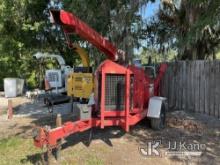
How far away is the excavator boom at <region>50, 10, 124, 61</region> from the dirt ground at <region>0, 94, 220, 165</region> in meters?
1.79

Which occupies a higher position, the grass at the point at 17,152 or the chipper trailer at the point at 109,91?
the chipper trailer at the point at 109,91

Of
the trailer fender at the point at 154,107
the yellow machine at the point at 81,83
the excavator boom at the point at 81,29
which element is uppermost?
the excavator boom at the point at 81,29

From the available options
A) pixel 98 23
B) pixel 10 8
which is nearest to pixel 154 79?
pixel 98 23

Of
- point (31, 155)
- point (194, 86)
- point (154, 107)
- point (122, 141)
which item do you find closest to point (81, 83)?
point (194, 86)

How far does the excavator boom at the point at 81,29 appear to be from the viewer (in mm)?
7023

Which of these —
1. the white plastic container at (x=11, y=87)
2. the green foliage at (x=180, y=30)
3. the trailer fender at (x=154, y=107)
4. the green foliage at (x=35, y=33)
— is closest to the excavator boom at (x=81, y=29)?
the trailer fender at (x=154, y=107)

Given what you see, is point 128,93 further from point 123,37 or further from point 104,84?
point 123,37

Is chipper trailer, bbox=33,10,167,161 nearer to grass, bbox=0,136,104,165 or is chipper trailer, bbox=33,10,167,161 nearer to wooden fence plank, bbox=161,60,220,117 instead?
grass, bbox=0,136,104,165

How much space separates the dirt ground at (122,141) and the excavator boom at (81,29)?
5.86 ft

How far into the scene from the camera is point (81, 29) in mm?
7438

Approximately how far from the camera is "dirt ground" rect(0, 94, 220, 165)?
6883 millimetres

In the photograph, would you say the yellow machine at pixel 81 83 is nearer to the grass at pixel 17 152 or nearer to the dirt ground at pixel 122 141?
the dirt ground at pixel 122 141

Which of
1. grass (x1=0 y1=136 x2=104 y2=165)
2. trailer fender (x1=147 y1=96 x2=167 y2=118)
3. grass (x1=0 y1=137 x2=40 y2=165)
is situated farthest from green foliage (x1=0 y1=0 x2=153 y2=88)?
grass (x1=0 y1=136 x2=104 y2=165)

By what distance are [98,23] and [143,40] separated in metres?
4.31
